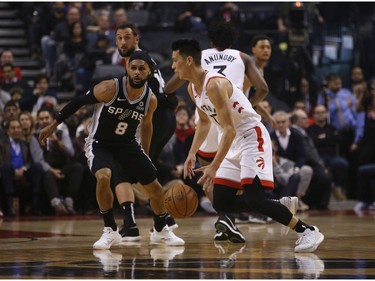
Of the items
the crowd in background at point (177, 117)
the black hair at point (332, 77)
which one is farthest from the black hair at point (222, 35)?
the black hair at point (332, 77)

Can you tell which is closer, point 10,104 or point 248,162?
point 248,162

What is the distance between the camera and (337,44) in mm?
18141

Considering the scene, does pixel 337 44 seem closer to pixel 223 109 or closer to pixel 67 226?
pixel 67 226

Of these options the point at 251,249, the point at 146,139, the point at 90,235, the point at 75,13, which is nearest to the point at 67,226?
the point at 90,235

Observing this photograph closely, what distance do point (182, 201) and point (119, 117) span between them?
0.93 metres

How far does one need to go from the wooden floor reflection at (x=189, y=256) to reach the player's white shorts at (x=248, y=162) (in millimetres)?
576

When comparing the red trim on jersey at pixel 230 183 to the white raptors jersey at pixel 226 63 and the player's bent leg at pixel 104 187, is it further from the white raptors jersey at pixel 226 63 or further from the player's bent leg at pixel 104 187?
the white raptors jersey at pixel 226 63

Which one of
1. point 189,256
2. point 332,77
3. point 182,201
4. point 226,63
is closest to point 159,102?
point 226,63

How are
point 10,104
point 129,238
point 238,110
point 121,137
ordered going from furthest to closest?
point 10,104 → point 129,238 → point 121,137 → point 238,110

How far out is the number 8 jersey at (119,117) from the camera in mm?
8734

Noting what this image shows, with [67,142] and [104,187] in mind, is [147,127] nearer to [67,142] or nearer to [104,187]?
[104,187]

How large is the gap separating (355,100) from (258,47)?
237 inches

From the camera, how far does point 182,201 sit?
28.2 feet

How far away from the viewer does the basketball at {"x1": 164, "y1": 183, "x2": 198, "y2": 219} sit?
858 cm
